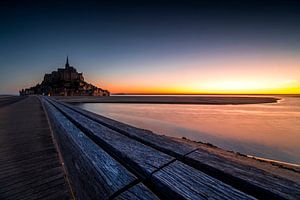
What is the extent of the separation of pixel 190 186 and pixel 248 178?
268mm

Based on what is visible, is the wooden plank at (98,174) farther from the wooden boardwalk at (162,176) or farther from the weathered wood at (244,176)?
the weathered wood at (244,176)

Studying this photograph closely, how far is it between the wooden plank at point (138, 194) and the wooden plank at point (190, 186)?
5cm

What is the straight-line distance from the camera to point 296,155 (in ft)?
29.7

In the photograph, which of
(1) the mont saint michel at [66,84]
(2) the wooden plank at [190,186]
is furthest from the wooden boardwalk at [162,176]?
(1) the mont saint michel at [66,84]

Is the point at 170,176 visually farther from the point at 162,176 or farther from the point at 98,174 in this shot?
the point at 98,174

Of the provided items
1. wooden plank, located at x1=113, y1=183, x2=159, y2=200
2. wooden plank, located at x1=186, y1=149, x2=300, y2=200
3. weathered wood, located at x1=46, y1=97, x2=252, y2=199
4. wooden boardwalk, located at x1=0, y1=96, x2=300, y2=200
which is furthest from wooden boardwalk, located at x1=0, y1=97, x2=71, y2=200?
wooden plank, located at x1=186, y1=149, x2=300, y2=200

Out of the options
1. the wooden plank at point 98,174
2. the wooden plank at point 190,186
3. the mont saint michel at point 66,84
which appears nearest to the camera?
the wooden plank at point 190,186

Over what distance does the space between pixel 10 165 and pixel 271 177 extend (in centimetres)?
323

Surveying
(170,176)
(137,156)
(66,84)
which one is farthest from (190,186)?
(66,84)

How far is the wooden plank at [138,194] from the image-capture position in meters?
0.73

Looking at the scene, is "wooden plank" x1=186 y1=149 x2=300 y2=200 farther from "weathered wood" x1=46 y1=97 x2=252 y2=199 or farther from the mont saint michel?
the mont saint michel

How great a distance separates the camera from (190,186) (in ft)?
2.47

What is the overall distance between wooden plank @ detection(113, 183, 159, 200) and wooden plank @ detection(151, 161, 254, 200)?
55mm

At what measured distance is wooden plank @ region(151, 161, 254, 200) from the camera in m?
0.69
